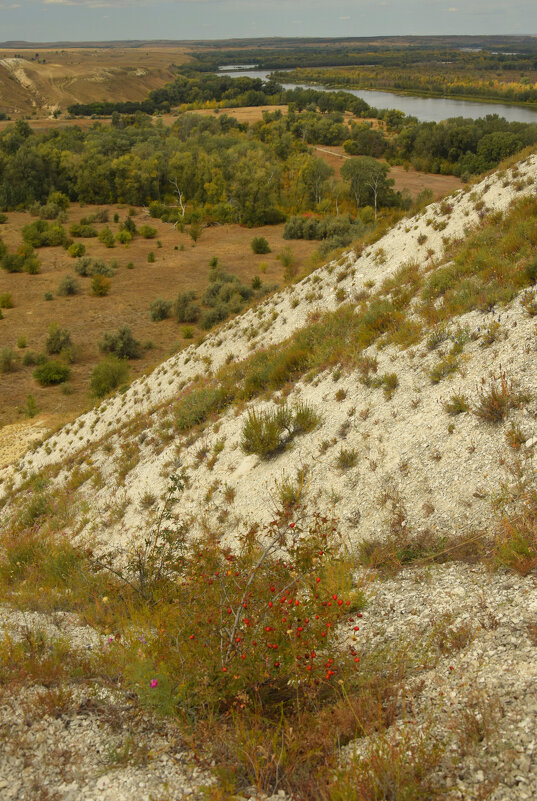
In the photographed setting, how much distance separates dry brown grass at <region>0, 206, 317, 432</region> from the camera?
25.8 metres

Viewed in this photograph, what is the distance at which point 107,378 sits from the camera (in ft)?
77.3

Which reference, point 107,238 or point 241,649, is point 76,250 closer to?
point 107,238

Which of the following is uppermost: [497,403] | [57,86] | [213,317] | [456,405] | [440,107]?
[57,86]

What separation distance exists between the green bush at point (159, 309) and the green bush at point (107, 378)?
37.4 feet

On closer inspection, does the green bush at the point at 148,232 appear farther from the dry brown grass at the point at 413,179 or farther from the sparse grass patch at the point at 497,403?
the sparse grass patch at the point at 497,403

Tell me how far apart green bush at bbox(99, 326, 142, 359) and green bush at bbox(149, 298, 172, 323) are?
5368 mm

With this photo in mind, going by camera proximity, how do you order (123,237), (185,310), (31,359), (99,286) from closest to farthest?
(31,359) → (185,310) → (99,286) → (123,237)

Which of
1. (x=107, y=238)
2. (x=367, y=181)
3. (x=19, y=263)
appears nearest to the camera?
(x=19, y=263)

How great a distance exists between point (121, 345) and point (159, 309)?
690cm

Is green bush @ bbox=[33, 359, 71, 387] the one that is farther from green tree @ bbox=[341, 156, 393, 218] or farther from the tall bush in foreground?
green tree @ bbox=[341, 156, 393, 218]

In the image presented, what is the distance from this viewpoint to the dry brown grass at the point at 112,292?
25.8m

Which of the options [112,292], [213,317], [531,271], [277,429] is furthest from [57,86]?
[531,271]

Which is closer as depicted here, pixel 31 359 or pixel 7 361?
pixel 7 361

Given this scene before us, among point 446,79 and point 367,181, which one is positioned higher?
point 446,79
